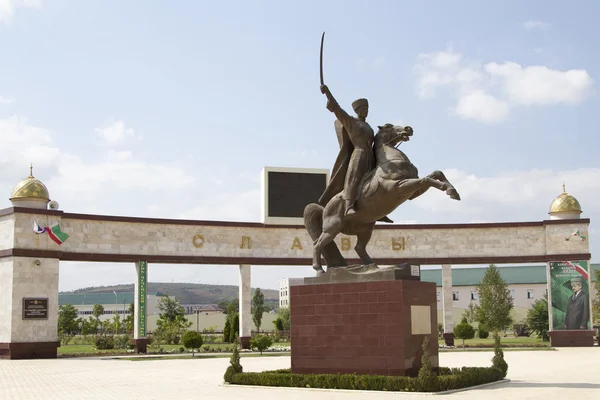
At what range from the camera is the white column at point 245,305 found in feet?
109

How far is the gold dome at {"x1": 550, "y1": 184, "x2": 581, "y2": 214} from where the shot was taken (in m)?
34.7

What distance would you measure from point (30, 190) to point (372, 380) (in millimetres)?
20816

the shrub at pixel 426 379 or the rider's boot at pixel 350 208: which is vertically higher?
the rider's boot at pixel 350 208

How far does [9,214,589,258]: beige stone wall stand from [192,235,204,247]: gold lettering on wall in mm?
34

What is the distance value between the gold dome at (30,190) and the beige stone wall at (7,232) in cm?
109

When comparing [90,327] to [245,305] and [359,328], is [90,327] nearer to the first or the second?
[245,305]

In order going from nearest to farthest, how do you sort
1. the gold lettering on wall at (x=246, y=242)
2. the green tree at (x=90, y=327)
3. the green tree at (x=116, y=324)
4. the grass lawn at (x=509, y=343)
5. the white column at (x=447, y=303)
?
the gold lettering on wall at (x=246, y=242), the white column at (x=447, y=303), the grass lawn at (x=509, y=343), the green tree at (x=116, y=324), the green tree at (x=90, y=327)

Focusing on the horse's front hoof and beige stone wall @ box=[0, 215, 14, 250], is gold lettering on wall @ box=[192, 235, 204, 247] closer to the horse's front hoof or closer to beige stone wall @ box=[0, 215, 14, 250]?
beige stone wall @ box=[0, 215, 14, 250]

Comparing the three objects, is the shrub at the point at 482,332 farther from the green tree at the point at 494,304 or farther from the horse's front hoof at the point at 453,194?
the horse's front hoof at the point at 453,194

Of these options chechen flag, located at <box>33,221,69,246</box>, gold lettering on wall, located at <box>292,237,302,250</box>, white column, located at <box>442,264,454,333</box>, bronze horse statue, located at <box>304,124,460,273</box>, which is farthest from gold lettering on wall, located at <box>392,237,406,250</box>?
bronze horse statue, located at <box>304,124,460,273</box>

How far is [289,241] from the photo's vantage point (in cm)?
3447

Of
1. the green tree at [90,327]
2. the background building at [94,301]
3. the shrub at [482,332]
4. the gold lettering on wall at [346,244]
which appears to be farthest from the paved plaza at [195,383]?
the background building at [94,301]

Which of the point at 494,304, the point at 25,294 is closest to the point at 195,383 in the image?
the point at 25,294

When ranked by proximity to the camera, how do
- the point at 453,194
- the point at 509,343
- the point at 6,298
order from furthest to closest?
the point at 509,343 → the point at 6,298 → the point at 453,194
